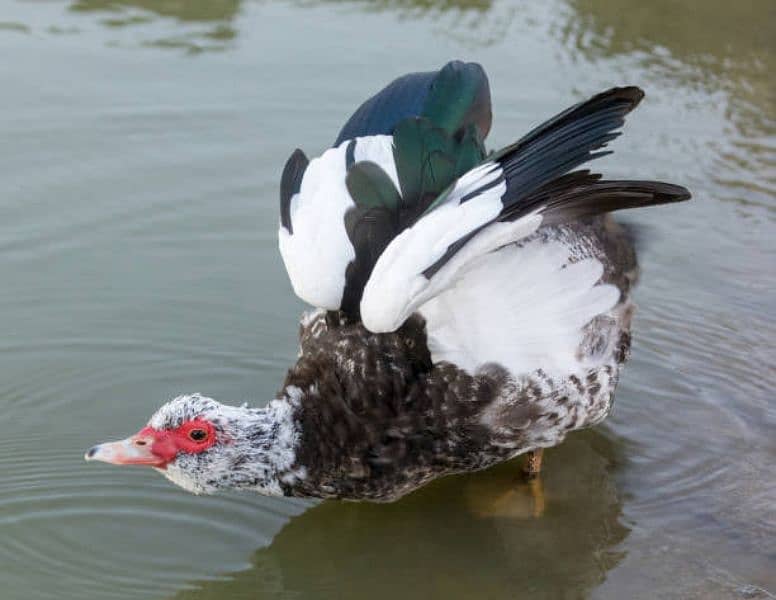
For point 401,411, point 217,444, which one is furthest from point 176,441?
point 401,411

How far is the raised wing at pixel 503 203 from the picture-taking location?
4047 mm

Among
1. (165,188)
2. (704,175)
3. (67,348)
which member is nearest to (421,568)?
(67,348)

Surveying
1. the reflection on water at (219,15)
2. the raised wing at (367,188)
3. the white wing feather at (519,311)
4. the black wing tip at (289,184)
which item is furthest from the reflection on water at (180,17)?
the white wing feather at (519,311)

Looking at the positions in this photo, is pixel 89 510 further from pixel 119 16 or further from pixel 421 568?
pixel 119 16

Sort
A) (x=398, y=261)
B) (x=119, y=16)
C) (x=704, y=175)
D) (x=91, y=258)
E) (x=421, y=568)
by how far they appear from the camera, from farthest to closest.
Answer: (x=119, y=16) < (x=704, y=175) < (x=91, y=258) < (x=421, y=568) < (x=398, y=261)

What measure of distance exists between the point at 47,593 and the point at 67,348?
1.58 meters

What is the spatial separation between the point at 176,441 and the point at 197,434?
80 mm

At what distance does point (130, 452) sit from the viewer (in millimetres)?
4402

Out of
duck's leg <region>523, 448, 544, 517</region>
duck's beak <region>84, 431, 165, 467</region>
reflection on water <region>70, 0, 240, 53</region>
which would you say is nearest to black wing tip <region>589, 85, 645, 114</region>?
duck's leg <region>523, 448, 544, 517</region>

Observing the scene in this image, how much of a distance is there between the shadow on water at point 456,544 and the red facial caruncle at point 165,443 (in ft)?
1.56

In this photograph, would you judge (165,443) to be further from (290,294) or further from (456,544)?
(290,294)

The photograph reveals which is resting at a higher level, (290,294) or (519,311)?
(519,311)

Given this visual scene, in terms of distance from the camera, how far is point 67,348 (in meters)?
5.61

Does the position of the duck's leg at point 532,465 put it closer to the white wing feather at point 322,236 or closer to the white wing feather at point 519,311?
the white wing feather at point 519,311
